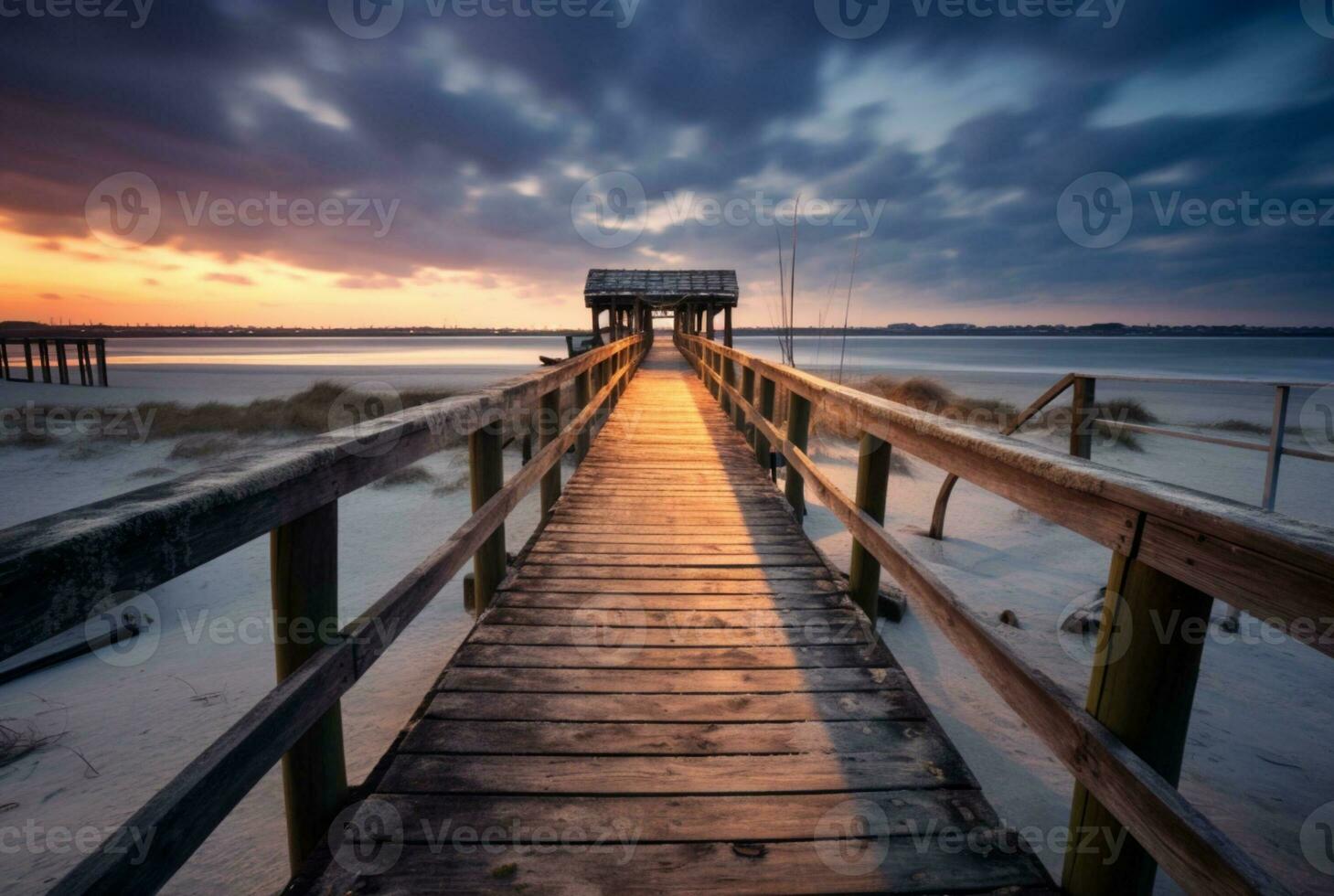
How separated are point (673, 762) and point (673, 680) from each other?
19.0 inches

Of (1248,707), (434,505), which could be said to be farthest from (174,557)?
(434,505)

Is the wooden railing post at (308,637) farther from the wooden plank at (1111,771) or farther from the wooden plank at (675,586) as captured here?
the wooden plank at (1111,771)

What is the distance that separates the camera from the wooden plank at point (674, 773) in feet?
5.95

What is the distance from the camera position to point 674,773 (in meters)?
1.89

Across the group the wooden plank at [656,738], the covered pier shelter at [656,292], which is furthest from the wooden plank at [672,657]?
the covered pier shelter at [656,292]

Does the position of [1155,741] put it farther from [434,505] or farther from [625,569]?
[434,505]

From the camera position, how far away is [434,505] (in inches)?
416

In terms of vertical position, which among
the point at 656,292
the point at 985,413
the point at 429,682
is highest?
the point at 656,292

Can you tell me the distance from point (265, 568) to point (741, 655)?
8755mm

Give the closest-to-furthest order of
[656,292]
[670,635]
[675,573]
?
[670,635]
[675,573]
[656,292]

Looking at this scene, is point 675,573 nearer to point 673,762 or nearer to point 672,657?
point 672,657

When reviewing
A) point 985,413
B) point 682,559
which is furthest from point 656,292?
point 682,559

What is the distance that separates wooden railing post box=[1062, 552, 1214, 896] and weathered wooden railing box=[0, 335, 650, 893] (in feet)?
5.61

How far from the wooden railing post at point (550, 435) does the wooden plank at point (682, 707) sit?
2.37 meters
